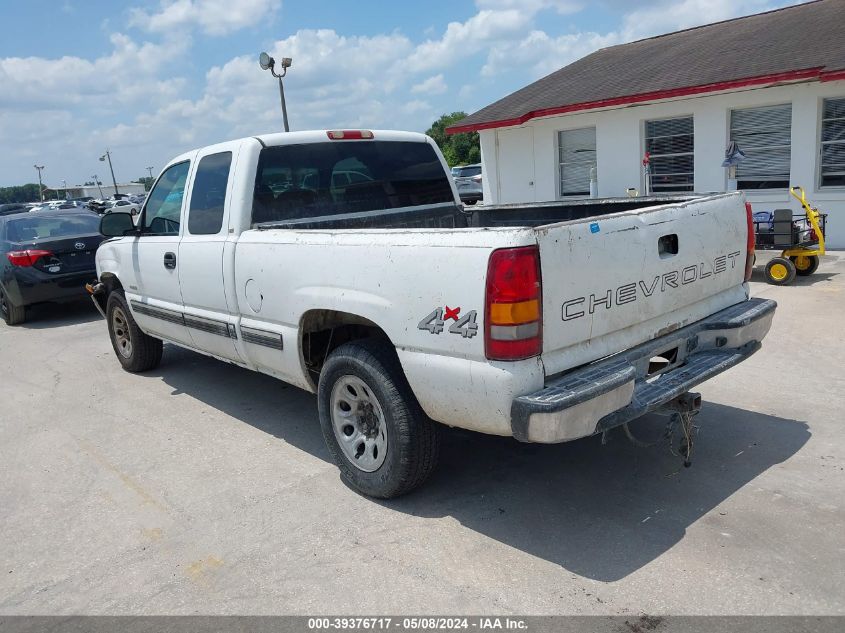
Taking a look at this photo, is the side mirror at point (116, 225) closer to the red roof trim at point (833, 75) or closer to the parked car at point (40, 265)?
the parked car at point (40, 265)

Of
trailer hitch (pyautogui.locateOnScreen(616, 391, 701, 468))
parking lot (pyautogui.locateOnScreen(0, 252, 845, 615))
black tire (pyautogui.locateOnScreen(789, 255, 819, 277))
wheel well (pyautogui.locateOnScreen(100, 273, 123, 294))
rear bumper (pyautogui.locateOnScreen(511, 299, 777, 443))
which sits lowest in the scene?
parking lot (pyautogui.locateOnScreen(0, 252, 845, 615))

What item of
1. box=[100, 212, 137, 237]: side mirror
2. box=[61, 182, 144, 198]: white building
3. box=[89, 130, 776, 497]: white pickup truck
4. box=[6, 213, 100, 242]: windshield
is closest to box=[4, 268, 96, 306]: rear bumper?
box=[6, 213, 100, 242]: windshield

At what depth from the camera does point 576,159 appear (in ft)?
56.2

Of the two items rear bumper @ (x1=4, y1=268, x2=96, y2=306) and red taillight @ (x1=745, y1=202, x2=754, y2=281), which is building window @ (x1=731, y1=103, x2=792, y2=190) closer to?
red taillight @ (x1=745, y1=202, x2=754, y2=281)

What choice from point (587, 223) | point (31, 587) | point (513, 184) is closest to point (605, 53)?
point (513, 184)

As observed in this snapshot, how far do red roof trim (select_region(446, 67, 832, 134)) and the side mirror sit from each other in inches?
425

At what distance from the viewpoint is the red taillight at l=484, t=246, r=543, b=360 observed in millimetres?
3080

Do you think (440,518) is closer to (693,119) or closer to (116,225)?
(116,225)

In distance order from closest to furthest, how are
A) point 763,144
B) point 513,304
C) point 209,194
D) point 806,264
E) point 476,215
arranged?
point 513,304, point 209,194, point 476,215, point 806,264, point 763,144

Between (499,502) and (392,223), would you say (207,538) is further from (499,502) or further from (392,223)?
(392,223)

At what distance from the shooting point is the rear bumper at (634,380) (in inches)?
121

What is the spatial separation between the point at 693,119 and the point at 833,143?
272cm

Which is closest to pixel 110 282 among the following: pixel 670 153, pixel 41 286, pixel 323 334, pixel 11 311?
pixel 323 334

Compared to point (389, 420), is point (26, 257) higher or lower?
higher
